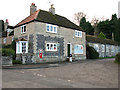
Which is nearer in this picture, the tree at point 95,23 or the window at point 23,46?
the window at point 23,46

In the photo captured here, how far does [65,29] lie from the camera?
72.6 feet

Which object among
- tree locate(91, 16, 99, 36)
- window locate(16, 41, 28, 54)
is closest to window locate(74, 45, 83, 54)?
window locate(16, 41, 28, 54)

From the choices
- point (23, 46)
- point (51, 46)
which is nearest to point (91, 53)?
point (51, 46)

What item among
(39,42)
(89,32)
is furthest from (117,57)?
(89,32)

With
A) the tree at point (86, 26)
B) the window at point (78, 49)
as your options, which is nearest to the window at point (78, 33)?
the window at point (78, 49)

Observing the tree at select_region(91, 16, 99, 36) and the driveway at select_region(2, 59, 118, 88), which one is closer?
the driveway at select_region(2, 59, 118, 88)

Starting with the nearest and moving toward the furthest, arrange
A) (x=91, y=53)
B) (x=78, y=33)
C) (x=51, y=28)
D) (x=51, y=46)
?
(x=51, y=46) → (x=51, y=28) → (x=78, y=33) → (x=91, y=53)

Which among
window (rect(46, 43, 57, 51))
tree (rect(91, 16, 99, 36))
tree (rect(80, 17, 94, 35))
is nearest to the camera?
window (rect(46, 43, 57, 51))

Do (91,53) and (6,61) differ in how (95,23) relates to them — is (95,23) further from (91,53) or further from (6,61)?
(6,61)

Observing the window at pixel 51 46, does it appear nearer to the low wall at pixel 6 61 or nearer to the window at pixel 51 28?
the window at pixel 51 28

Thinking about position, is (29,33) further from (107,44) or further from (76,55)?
(107,44)

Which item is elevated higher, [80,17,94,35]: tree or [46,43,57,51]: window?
[80,17,94,35]: tree

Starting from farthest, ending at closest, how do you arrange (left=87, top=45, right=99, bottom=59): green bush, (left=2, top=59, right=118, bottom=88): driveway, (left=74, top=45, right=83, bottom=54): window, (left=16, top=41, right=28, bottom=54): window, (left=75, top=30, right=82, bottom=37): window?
(left=87, top=45, right=99, bottom=59): green bush, (left=75, top=30, right=82, bottom=37): window, (left=74, top=45, right=83, bottom=54): window, (left=16, top=41, right=28, bottom=54): window, (left=2, top=59, right=118, bottom=88): driveway

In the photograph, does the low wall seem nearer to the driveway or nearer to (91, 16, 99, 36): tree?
the driveway
